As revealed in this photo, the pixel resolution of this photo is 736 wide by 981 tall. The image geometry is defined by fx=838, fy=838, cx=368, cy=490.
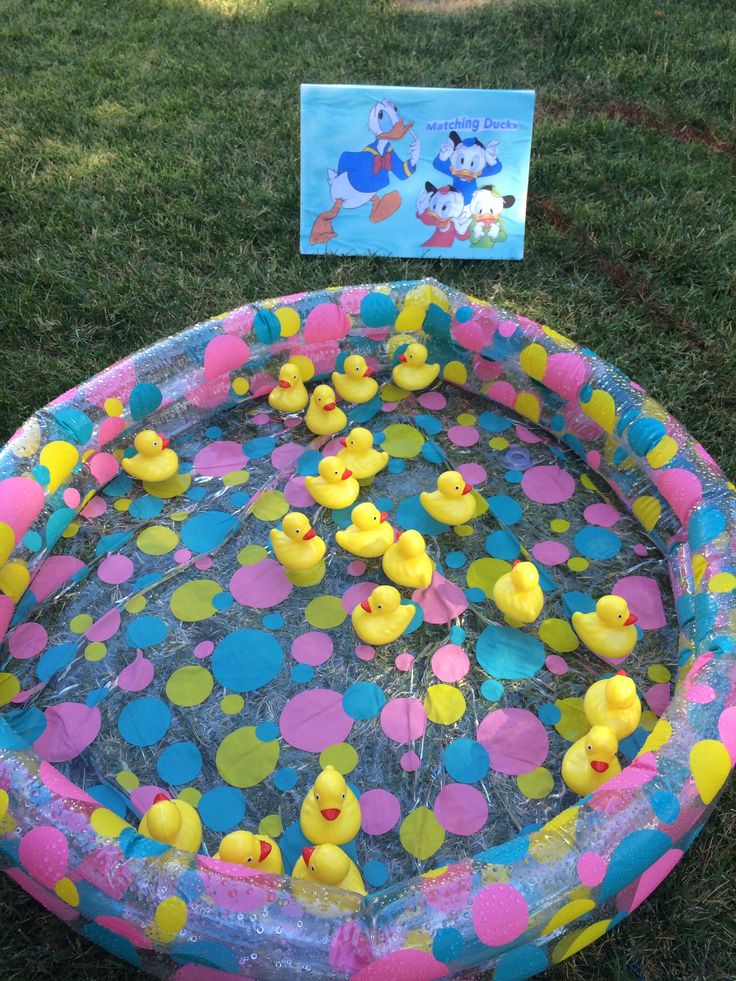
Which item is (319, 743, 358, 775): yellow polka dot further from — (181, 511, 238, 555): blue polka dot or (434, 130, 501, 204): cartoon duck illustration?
(434, 130, 501, 204): cartoon duck illustration

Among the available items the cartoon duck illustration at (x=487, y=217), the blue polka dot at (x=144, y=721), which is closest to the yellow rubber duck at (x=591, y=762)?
the blue polka dot at (x=144, y=721)

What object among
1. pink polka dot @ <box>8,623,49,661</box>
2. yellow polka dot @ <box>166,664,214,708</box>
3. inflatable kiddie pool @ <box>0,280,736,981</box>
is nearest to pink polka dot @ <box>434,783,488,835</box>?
inflatable kiddie pool @ <box>0,280,736,981</box>

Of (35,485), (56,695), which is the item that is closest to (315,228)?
(35,485)

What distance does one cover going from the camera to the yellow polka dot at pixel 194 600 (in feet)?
5.65

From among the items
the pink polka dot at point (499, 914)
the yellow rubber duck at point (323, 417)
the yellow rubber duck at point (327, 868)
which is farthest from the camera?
the yellow rubber duck at point (323, 417)

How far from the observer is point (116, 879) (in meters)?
1.16

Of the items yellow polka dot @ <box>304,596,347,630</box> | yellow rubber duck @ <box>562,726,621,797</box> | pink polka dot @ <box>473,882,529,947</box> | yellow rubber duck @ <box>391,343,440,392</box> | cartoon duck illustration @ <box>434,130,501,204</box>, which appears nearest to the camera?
pink polka dot @ <box>473,882,529,947</box>

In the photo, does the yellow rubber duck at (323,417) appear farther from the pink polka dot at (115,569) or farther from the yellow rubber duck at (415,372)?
the pink polka dot at (115,569)

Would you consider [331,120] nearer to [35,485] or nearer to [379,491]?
[379,491]

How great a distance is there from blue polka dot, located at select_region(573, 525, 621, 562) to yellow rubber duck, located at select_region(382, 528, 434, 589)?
35 cm

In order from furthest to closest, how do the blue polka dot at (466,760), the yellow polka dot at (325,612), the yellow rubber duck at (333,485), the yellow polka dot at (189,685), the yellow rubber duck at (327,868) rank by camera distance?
1. the yellow rubber duck at (333,485)
2. the yellow polka dot at (325,612)
3. the yellow polka dot at (189,685)
4. the blue polka dot at (466,760)
5. the yellow rubber duck at (327,868)

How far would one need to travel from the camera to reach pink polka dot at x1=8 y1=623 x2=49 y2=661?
5.42 feet

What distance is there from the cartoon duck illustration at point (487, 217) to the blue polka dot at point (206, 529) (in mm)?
1189

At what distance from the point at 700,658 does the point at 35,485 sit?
4.33 ft
